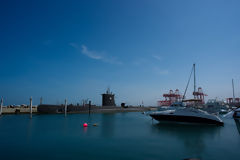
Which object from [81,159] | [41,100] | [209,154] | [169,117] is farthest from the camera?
[41,100]

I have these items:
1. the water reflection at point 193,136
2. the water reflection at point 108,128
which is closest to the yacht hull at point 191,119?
the water reflection at point 193,136

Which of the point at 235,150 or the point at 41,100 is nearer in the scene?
the point at 235,150

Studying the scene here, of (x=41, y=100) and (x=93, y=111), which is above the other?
(x=41, y=100)

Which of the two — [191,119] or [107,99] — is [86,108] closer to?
[107,99]

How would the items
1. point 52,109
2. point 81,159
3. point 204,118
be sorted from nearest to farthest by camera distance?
point 81,159 < point 204,118 < point 52,109

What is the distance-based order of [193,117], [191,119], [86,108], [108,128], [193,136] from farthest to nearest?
[86,108] → [191,119] → [193,117] → [108,128] → [193,136]

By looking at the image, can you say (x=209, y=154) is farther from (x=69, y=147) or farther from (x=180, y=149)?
(x=69, y=147)

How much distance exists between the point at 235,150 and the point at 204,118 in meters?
12.3

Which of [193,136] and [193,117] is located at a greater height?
[193,117]

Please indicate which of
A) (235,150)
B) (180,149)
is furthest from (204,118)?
(180,149)

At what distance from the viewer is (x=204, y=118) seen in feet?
76.4

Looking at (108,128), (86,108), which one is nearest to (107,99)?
(86,108)

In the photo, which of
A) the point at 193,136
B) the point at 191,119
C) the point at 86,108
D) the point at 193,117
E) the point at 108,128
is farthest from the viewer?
the point at 86,108

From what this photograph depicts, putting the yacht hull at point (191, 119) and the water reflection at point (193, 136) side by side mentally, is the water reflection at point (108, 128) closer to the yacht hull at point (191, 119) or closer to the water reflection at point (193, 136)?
the water reflection at point (193, 136)
